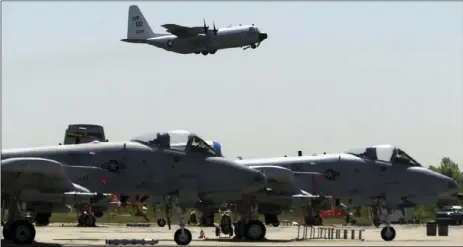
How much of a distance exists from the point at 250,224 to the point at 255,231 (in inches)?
11.4

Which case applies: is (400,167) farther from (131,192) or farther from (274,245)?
(131,192)

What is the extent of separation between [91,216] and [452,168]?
85.6 meters

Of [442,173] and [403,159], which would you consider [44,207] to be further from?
[442,173]

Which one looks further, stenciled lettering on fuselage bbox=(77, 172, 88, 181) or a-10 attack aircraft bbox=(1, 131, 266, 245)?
stenciled lettering on fuselage bbox=(77, 172, 88, 181)

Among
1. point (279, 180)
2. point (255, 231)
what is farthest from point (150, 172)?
point (279, 180)

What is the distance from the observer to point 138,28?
8206 centimetres

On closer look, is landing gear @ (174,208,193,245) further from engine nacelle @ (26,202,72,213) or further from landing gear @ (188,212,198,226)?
landing gear @ (188,212,198,226)

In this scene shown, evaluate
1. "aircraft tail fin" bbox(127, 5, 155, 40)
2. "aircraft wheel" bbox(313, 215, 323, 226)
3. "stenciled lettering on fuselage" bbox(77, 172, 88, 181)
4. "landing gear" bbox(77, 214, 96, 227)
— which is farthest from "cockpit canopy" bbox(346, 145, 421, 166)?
"aircraft tail fin" bbox(127, 5, 155, 40)

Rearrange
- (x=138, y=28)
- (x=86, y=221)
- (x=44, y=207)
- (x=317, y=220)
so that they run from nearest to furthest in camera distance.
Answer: (x=44, y=207) < (x=317, y=220) < (x=86, y=221) < (x=138, y=28)

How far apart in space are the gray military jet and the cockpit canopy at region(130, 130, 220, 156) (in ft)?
16.8

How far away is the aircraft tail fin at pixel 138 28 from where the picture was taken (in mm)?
81175

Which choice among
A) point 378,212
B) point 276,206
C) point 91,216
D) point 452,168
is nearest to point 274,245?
point 276,206

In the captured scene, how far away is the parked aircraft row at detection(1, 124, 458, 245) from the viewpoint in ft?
84.3

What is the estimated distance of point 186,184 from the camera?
27484 millimetres
